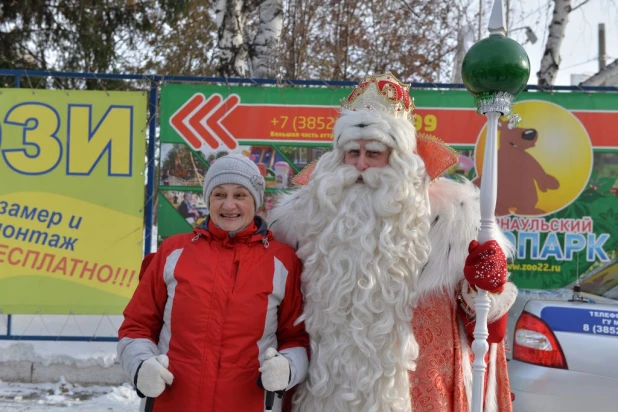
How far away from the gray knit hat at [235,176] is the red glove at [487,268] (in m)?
0.84

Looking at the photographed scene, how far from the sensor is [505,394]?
9.04ft

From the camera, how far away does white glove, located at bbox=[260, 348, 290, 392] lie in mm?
2350

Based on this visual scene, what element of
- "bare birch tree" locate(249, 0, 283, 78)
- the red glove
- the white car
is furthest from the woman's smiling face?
"bare birch tree" locate(249, 0, 283, 78)

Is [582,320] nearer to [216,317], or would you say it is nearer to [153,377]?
[216,317]

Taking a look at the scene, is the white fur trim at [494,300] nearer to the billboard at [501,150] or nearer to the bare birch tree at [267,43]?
the billboard at [501,150]

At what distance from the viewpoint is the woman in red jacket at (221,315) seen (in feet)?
7.91

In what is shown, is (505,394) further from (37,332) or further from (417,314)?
(37,332)

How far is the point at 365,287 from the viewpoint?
2.46 metres

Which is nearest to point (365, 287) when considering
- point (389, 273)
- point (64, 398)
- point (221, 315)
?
point (389, 273)

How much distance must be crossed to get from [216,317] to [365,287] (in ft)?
1.77

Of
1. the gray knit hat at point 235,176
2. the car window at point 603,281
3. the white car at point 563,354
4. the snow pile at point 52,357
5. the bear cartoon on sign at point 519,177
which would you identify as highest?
the bear cartoon on sign at point 519,177

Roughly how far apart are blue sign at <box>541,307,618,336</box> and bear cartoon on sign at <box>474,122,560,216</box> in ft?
4.97

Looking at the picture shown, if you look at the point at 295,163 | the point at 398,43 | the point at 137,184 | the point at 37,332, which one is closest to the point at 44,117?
the point at 137,184

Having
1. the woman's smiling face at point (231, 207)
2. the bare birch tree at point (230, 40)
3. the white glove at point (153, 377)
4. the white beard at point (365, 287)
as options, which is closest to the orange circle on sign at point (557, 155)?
the bare birch tree at point (230, 40)
